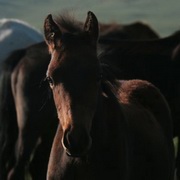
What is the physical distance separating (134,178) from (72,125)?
3.18ft

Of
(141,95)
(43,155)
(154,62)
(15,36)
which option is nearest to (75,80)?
(141,95)

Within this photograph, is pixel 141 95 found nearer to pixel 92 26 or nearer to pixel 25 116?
→ pixel 92 26

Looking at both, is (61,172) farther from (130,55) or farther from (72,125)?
(130,55)

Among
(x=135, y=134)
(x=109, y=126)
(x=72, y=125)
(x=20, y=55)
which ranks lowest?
(x=20, y=55)

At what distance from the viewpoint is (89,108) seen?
355 cm

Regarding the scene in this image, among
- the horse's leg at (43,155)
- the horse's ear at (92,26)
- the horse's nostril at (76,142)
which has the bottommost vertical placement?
the horse's leg at (43,155)

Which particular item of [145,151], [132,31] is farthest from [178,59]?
[145,151]

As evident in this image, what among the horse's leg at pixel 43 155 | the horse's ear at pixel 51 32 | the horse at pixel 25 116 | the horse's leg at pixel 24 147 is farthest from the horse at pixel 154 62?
the horse's ear at pixel 51 32

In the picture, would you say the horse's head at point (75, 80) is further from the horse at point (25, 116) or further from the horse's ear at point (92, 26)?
the horse at point (25, 116)

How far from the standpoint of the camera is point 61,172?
385cm

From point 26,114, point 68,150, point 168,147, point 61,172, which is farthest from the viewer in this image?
point 26,114

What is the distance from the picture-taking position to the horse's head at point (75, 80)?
3367mm

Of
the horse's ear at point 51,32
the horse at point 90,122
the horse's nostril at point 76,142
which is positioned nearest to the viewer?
the horse's nostril at point 76,142

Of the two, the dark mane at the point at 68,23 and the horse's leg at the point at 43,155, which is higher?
the dark mane at the point at 68,23
